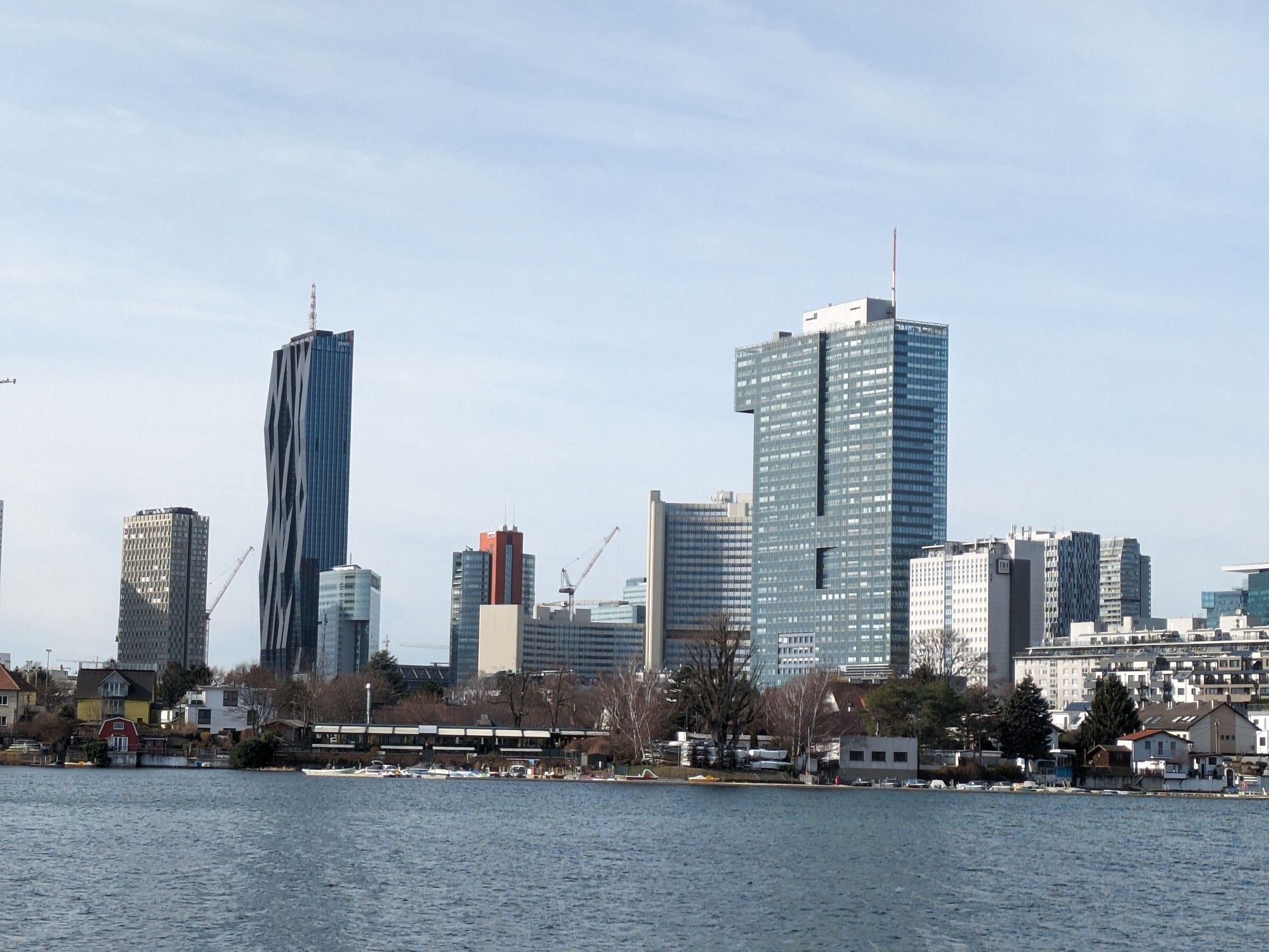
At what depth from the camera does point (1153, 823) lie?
103125mm

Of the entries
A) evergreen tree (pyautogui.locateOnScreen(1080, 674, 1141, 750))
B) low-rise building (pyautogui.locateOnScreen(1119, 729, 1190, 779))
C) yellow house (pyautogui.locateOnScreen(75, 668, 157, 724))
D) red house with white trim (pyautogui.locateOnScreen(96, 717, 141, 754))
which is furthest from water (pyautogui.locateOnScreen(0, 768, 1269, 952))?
yellow house (pyautogui.locateOnScreen(75, 668, 157, 724))

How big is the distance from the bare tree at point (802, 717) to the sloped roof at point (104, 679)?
60.4 metres

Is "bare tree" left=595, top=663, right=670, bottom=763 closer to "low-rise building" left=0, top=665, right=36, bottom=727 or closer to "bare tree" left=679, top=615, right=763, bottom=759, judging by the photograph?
"bare tree" left=679, top=615, right=763, bottom=759

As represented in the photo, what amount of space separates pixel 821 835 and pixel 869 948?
3631cm

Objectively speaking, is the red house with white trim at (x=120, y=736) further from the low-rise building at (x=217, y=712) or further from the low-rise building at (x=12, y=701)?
the low-rise building at (x=12, y=701)

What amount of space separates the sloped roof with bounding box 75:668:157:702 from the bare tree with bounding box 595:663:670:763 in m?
44.5

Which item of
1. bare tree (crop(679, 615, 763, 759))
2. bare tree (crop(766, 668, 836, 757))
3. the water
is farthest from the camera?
bare tree (crop(766, 668, 836, 757))

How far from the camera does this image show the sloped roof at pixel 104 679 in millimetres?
165750

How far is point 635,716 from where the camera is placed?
488 ft

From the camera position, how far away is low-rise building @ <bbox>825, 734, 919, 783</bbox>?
13975 cm

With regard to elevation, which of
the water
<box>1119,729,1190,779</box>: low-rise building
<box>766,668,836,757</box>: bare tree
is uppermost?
<box>766,668,836,757</box>: bare tree

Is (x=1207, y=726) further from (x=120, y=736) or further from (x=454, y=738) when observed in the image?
(x=120, y=736)

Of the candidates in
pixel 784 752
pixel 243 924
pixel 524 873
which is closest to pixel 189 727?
pixel 784 752

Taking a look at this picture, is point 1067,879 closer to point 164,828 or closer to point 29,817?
point 164,828
